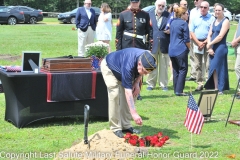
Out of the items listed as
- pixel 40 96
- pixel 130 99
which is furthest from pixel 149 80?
pixel 130 99

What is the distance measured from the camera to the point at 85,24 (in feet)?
53.2

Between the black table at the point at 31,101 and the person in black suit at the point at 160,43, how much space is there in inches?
150

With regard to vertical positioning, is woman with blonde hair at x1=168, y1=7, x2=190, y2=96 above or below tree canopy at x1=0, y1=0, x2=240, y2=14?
above

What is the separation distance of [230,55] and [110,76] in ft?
42.5

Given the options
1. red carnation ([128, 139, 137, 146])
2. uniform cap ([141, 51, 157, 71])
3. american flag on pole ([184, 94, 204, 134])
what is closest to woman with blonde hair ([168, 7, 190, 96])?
american flag on pole ([184, 94, 204, 134])

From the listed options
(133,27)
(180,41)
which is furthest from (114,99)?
(180,41)

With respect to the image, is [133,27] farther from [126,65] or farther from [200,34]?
[126,65]

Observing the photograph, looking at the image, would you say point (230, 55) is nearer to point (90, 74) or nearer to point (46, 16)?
point (90, 74)

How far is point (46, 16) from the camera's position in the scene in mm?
55000

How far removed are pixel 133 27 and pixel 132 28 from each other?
0.10ft

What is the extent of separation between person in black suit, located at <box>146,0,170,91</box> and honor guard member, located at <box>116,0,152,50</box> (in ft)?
5.67

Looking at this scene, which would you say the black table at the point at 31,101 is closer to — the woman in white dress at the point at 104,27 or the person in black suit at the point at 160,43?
the person in black suit at the point at 160,43

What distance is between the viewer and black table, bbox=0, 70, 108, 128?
332 inches

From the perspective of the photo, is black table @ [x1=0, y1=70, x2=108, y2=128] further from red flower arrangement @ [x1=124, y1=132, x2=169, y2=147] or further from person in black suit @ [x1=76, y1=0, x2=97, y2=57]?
person in black suit @ [x1=76, y1=0, x2=97, y2=57]
